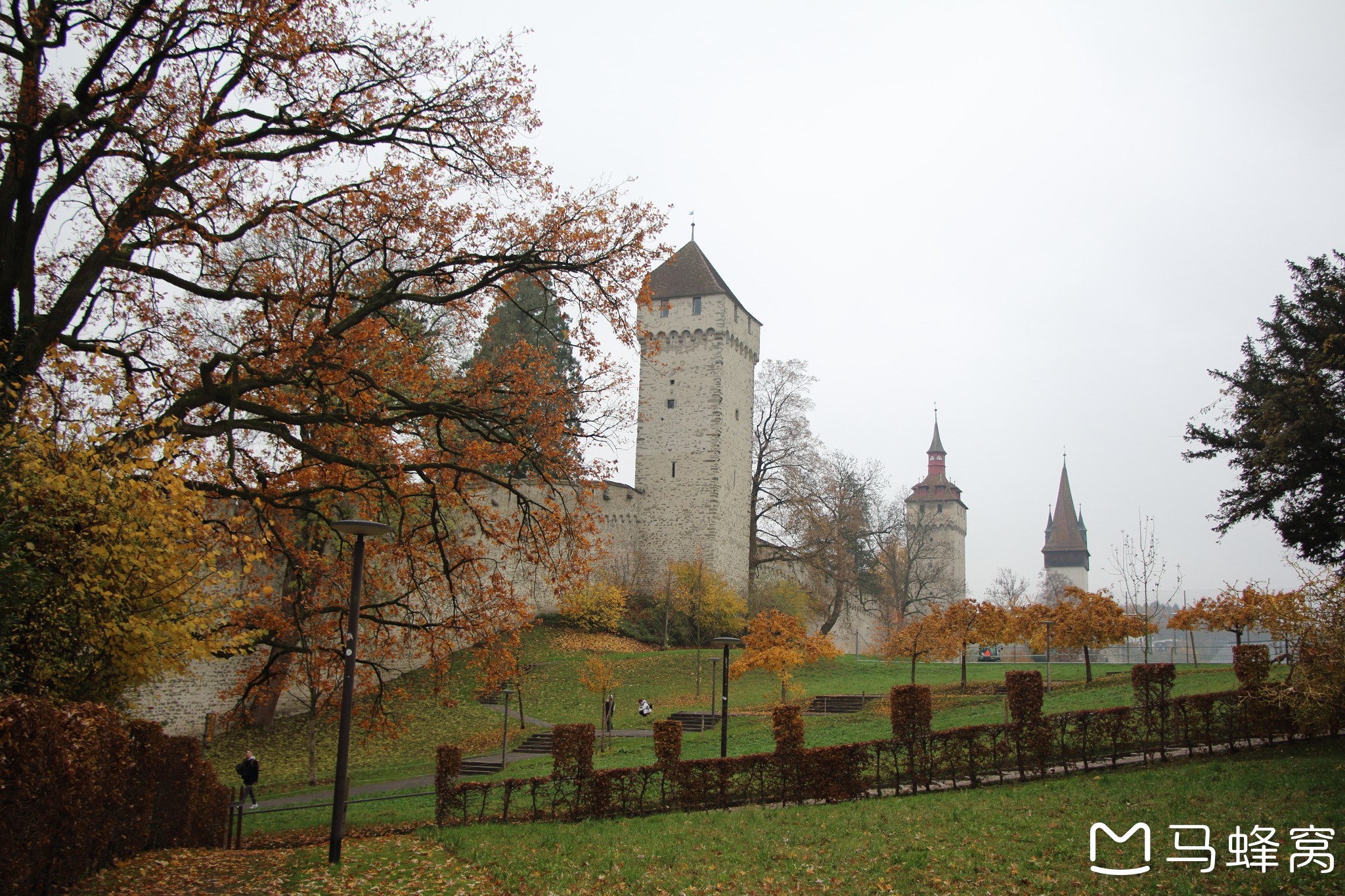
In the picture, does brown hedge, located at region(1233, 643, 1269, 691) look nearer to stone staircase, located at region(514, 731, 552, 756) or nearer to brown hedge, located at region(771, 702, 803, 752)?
brown hedge, located at region(771, 702, 803, 752)

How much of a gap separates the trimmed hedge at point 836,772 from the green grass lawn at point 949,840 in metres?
0.52

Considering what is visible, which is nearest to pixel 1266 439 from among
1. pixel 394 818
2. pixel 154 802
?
pixel 394 818

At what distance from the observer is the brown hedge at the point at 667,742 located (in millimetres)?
12539

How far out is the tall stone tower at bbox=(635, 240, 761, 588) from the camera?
1553 inches

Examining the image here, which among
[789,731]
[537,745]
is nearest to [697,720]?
[537,745]

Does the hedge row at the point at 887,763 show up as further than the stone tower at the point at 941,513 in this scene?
No

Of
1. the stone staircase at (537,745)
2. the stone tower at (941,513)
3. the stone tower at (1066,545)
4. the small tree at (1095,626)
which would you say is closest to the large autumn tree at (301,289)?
the stone staircase at (537,745)

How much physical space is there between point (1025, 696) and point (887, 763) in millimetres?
2031

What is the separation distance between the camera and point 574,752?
12422mm

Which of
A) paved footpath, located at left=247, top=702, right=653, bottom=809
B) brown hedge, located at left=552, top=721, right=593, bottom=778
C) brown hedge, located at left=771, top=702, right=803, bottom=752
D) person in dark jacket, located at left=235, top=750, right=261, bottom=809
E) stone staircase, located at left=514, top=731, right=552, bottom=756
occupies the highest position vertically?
brown hedge, located at left=771, top=702, right=803, bottom=752

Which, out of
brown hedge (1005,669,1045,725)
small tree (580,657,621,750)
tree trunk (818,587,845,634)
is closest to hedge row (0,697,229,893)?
brown hedge (1005,669,1045,725)

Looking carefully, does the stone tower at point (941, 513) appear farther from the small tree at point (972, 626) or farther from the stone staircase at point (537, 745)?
the stone staircase at point (537, 745)
